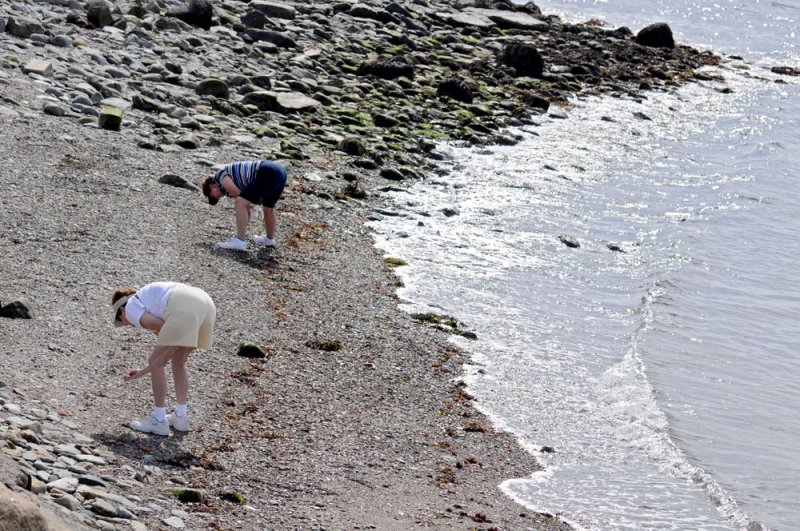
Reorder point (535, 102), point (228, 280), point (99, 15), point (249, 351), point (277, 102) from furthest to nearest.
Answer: point (535, 102), point (99, 15), point (277, 102), point (228, 280), point (249, 351)

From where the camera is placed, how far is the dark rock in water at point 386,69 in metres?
30.0

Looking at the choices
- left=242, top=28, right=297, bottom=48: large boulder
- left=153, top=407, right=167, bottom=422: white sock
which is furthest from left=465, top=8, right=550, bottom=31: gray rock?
left=153, top=407, right=167, bottom=422: white sock

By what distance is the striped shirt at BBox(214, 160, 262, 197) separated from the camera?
16.4m

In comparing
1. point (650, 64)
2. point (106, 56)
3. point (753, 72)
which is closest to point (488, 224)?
point (106, 56)

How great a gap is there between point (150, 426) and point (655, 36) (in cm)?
3607

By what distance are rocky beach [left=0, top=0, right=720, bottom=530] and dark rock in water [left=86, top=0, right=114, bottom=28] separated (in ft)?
0.32

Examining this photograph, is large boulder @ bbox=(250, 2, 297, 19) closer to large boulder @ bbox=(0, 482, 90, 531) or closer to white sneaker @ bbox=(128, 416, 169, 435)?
Answer: white sneaker @ bbox=(128, 416, 169, 435)

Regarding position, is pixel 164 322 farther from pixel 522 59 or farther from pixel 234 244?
pixel 522 59

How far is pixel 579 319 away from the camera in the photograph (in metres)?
17.9

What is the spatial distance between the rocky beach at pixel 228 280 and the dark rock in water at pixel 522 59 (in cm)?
277

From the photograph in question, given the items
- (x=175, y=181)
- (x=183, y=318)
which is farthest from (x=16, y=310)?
(x=175, y=181)

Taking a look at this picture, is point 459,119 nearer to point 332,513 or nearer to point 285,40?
point 285,40

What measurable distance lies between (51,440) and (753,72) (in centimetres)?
3817

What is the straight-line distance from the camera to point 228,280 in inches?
607
